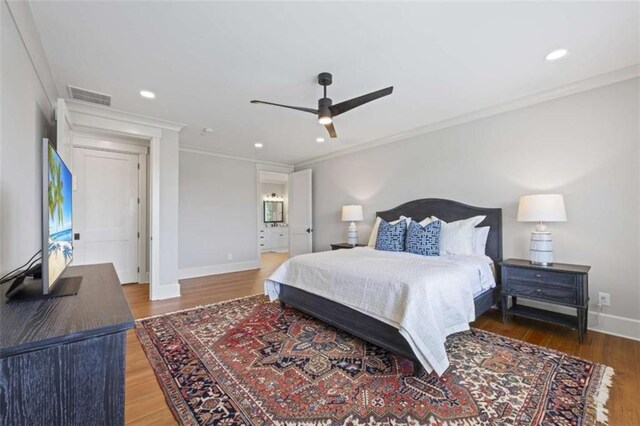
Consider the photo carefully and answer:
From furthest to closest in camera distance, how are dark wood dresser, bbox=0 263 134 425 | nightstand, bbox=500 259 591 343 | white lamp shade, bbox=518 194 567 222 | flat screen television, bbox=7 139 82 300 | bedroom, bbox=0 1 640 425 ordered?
white lamp shade, bbox=518 194 567 222 → nightstand, bbox=500 259 591 343 → bedroom, bbox=0 1 640 425 → flat screen television, bbox=7 139 82 300 → dark wood dresser, bbox=0 263 134 425

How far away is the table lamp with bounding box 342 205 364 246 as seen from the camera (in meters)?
5.02

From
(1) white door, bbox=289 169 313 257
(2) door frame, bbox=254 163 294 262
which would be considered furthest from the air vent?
(1) white door, bbox=289 169 313 257

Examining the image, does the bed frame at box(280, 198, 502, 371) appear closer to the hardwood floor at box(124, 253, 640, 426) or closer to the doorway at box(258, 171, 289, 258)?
the hardwood floor at box(124, 253, 640, 426)

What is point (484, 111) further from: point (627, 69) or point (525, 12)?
point (525, 12)

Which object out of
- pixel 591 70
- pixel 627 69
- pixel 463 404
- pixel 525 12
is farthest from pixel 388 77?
pixel 463 404

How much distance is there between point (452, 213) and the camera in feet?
12.6

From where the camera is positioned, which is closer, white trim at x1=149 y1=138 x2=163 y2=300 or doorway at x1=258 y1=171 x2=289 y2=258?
white trim at x1=149 y1=138 x2=163 y2=300

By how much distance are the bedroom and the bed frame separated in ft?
0.42

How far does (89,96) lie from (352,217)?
3895mm

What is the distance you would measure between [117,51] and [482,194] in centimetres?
412

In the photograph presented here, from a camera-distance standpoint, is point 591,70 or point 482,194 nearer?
point 591,70

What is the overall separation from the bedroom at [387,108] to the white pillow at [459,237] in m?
0.36

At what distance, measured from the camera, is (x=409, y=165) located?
4.46 meters

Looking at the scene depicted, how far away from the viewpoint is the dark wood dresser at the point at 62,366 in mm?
822
